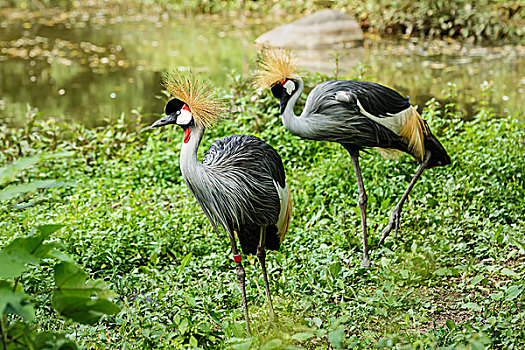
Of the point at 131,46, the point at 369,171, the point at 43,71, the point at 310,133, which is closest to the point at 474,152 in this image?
the point at 369,171

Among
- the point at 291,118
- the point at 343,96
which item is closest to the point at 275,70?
the point at 291,118

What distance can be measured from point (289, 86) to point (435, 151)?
1241mm

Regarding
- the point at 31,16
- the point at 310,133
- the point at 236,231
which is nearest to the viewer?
the point at 236,231

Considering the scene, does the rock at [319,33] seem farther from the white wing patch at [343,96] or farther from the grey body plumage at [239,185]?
the grey body plumage at [239,185]

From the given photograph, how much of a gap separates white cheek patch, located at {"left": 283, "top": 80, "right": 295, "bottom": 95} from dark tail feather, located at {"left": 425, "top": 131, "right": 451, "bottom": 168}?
3.58 ft

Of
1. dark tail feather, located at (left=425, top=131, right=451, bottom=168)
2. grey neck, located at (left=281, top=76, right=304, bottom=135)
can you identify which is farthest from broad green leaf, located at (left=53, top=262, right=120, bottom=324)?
dark tail feather, located at (left=425, top=131, right=451, bottom=168)

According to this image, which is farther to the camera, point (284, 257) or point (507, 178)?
point (507, 178)

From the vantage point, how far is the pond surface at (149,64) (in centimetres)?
890

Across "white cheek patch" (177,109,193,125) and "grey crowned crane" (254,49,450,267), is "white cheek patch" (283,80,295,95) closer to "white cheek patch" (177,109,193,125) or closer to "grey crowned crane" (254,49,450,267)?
"grey crowned crane" (254,49,450,267)

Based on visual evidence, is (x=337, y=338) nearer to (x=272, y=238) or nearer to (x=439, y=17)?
(x=272, y=238)

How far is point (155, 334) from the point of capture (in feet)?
10.2

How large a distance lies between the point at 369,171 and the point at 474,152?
933mm

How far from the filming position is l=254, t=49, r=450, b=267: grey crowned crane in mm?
4062

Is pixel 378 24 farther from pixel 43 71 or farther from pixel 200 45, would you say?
pixel 43 71
